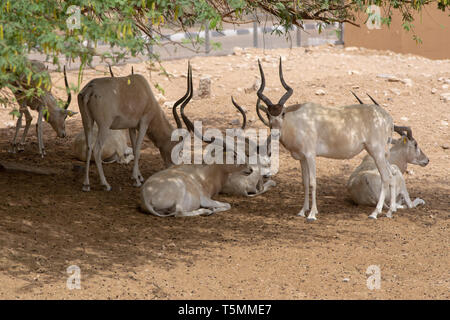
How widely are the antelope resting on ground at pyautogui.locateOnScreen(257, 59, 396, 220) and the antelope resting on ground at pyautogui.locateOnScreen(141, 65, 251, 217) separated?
102cm

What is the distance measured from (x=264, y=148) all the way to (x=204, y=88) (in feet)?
19.1

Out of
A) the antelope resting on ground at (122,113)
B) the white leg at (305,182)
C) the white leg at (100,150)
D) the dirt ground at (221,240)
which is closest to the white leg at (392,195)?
the dirt ground at (221,240)

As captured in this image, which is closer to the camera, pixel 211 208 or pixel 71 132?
pixel 211 208

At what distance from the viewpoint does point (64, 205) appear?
8.25 meters

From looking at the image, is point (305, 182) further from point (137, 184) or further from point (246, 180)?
point (137, 184)

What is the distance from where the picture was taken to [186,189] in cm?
820

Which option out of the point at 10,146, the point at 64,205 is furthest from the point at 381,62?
the point at 64,205

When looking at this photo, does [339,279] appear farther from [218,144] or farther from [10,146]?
[10,146]

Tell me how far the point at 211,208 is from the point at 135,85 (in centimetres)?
193

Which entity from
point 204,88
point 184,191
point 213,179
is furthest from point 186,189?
point 204,88

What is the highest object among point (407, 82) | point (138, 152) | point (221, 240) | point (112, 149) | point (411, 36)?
point (411, 36)

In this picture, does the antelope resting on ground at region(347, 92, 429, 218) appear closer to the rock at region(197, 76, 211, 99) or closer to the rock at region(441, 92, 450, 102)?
the rock at region(441, 92, 450, 102)

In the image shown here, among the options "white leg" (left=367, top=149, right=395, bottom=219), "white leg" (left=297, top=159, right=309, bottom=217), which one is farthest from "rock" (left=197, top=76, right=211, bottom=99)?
"white leg" (left=367, top=149, right=395, bottom=219)

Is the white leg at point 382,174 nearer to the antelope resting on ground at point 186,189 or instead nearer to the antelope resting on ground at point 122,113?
the antelope resting on ground at point 186,189
